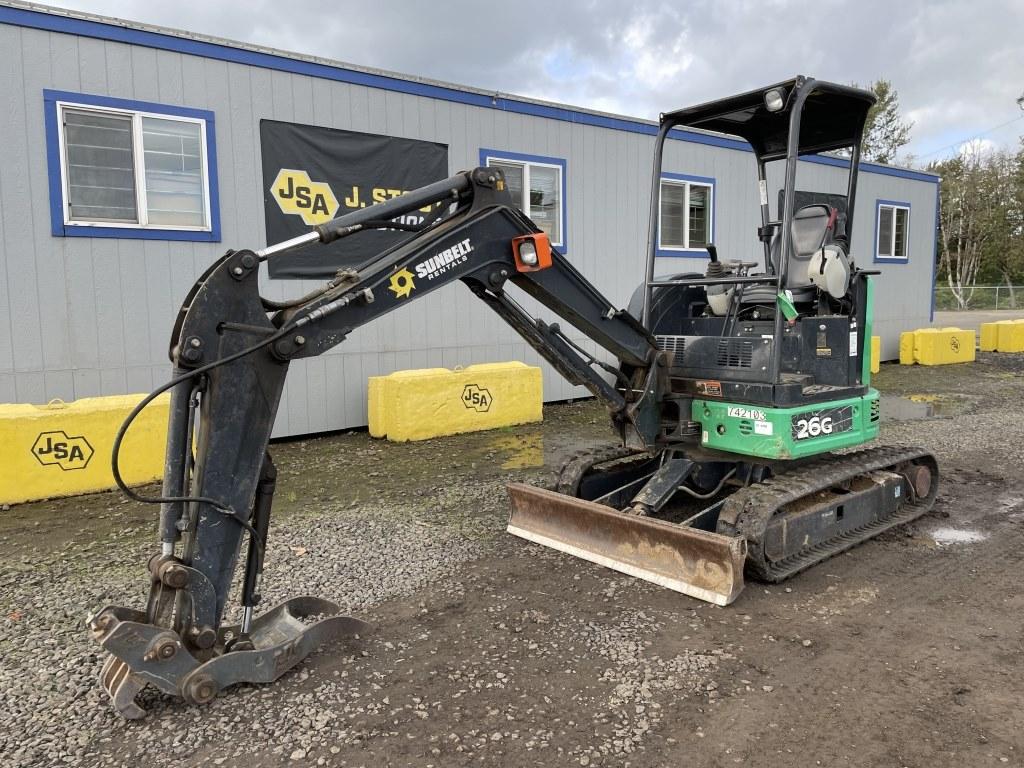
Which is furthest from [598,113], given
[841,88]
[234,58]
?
[841,88]

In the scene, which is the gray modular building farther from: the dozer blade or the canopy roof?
the canopy roof

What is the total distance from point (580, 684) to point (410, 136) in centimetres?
767

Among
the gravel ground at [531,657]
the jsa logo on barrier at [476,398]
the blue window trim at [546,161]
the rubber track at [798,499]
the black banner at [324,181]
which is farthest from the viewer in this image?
the blue window trim at [546,161]

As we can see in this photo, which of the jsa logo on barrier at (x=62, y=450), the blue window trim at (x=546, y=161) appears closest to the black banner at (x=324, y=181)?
the blue window trim at (x=546, y=161)

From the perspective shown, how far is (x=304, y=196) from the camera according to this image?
349 inches

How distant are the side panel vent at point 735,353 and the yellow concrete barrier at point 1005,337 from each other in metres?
17.8

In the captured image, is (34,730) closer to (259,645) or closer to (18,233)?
(259,645)

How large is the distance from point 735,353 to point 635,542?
149cm

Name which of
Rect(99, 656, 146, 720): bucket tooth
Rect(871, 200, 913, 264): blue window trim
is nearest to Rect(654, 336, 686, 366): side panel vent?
Rect(99, 656, 146, 720): bucket tooth

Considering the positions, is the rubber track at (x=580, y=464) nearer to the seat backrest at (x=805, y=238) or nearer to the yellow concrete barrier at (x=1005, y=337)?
the seat backrest at (x=805, y=238)

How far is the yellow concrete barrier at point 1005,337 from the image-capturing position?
19.4 meters

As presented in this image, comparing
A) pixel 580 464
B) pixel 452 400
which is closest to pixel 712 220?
pixel 452 400

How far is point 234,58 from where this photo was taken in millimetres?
8312

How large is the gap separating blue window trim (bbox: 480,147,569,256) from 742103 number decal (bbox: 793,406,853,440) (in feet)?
19.8
